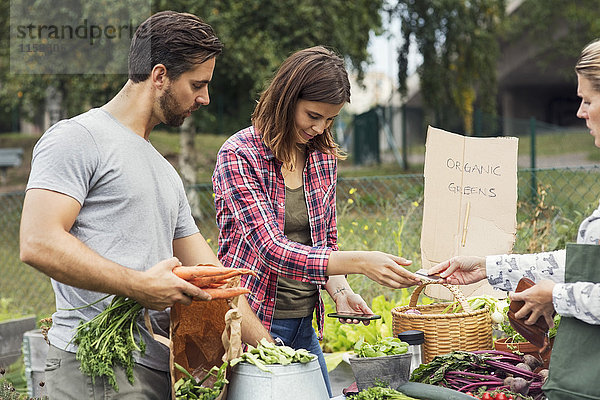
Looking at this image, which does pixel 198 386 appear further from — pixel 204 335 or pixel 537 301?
pixel 537 301

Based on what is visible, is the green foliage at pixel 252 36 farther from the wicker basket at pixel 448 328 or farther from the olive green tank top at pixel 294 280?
the wicker basket at pixel 448 328

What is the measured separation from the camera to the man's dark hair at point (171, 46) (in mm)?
2188

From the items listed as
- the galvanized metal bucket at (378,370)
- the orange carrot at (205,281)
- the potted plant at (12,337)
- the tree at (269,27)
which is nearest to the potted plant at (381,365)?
the galvanized metal bucket at (378,370)

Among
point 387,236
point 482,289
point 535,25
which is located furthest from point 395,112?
point 482,289

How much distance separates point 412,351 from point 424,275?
0.94 feet

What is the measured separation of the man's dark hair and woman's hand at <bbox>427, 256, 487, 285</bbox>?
1.14m

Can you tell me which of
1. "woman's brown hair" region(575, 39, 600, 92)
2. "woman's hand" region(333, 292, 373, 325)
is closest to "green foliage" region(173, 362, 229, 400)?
"woman's hand" region(333, 292, 373, 325)

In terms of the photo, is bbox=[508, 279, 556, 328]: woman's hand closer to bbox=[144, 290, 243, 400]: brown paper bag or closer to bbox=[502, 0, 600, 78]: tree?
bbox=[144, 290, 243, 400]: brown paper bag

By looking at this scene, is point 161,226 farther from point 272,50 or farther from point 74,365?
point 272,50

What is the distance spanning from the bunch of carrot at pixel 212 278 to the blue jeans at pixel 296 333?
0.64m

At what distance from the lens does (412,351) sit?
8.52ft

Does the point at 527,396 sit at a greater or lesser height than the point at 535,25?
lesser

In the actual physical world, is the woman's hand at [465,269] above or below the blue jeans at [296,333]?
above

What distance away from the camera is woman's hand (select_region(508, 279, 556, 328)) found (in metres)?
1.98
